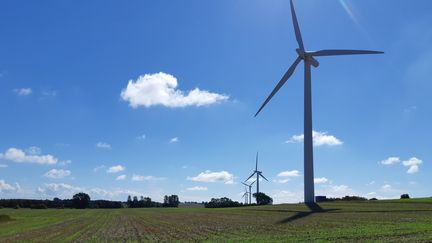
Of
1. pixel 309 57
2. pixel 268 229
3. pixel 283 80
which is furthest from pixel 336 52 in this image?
pixel 268 229

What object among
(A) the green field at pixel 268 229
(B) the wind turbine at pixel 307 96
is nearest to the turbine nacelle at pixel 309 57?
(B) the wind turbine at pixel 307 96

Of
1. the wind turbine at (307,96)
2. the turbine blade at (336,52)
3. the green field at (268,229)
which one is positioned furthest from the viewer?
the turbine blade at (336,52)

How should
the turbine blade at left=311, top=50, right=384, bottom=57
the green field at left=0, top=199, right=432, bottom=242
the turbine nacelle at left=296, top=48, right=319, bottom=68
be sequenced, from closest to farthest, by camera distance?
the green field at left=0, top=199, right=432, bottom=242, the turbine blade at left=311, top=50, right=384, bottom=57, the turbine nacelle at left=296, top=48, right=319, bottom=68

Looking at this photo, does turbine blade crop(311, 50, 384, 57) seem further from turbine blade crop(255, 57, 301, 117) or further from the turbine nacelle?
turbine blade crop(255, 57, 301, 117)

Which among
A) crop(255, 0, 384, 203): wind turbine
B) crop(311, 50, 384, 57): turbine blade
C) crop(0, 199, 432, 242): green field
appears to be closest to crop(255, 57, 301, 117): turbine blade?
crop(255, 0, 384, 203): wind turbine

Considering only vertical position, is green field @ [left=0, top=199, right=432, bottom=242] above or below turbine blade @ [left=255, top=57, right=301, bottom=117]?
below

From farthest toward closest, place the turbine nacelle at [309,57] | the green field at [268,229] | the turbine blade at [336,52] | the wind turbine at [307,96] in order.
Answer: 1. the turbine nacelle at [309,57]
2. the turbine blade at [336,52]
3. the wind turbine at [307,96]
4. the green field at [268,229]

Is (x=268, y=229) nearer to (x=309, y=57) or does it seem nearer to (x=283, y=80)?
(x=283, y=80)

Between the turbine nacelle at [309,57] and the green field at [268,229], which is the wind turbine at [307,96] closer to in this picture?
the turbine nacelle at [309,57]

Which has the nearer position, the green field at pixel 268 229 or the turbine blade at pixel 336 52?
the green field at pixel 268 229

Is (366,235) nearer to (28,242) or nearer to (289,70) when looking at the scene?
(28,242)

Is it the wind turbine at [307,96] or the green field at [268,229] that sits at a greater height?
the wind turbine at [307,96]

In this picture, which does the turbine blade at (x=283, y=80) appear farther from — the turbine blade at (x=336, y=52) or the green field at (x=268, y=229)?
the green field at (x=268, y=229)

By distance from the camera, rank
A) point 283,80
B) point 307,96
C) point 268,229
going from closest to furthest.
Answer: point 268,229, point 307,96, point 283,80
